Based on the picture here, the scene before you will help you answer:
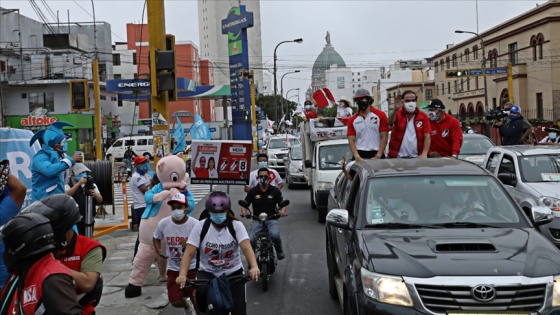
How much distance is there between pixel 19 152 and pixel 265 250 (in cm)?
352

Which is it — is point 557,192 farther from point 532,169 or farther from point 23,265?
point 23,265

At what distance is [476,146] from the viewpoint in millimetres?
17359

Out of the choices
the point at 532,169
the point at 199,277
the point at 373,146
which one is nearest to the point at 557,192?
the point at 532,169

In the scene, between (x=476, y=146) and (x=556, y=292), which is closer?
(x=556, y=292)

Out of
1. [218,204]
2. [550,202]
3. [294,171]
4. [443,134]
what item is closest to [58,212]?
[218,204]

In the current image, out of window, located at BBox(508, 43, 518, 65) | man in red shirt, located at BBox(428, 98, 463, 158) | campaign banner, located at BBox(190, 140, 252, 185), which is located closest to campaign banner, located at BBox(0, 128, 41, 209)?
campaign banner, located at BBox(190, 140, 252, 185)

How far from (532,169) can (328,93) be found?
28.6 ft

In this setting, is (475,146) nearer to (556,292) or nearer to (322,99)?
(322,99)

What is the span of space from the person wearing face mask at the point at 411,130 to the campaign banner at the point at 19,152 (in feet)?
16.1

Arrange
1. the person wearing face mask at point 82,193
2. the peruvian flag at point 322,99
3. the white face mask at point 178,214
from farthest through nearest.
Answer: the peruvian flag at point 322,99 < the person wearing face mask at point 82,193 < the white face mask at point 178,214

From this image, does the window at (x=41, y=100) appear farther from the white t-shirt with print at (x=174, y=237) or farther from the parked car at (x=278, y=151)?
the white t-shirt with print at (x=174, y=237)

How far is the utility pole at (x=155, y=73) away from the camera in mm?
10664

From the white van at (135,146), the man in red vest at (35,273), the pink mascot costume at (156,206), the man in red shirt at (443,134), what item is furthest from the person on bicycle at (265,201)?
the white van at (135,146)

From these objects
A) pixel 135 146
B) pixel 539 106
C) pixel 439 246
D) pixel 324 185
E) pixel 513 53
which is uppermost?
pixel 513 53
